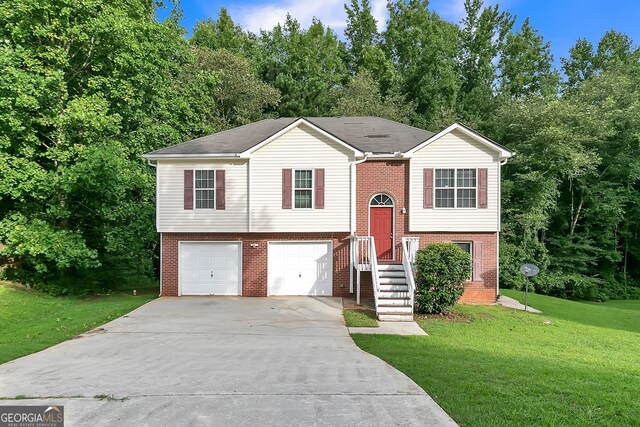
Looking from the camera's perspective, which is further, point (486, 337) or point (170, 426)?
point (486, 337)

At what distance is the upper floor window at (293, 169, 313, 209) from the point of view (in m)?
14.0

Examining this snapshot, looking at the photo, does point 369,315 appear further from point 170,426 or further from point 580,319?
point 170,426

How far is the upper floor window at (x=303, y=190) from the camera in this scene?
14.0 metres

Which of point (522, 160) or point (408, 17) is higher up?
point (408, 17)

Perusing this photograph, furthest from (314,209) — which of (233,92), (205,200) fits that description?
(233,92)

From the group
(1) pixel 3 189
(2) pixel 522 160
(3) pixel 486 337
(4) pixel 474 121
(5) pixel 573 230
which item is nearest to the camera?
(3) pixel 486 337

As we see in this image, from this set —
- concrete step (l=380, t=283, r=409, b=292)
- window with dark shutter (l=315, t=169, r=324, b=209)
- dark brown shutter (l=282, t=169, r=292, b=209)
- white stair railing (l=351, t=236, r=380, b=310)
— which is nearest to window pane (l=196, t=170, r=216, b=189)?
dark brown shutter (l=282, t=169, r=292, b=209)

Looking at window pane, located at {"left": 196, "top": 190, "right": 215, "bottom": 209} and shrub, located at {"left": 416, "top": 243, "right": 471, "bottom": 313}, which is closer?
shrub, located at {"left": 416, "top": 243, "right": 471, "bottom": 313}

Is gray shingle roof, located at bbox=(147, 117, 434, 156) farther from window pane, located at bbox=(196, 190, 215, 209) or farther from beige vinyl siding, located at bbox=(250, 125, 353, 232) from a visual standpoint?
window pane, located at bbox=(196, 190, 215, 209)

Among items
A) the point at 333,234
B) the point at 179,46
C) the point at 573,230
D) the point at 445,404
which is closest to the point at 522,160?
the point at 573,230

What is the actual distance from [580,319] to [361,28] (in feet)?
101

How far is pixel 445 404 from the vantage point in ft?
14.2

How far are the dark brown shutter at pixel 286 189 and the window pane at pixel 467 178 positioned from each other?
6141 mm

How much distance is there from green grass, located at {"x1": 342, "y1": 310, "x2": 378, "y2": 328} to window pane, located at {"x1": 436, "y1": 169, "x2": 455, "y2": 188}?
5421mm
